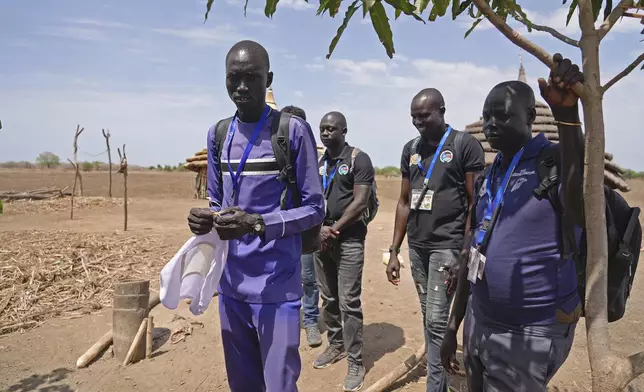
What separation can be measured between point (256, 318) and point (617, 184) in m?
6.11

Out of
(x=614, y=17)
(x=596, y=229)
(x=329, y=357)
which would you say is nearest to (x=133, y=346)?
(x=329, y=357)

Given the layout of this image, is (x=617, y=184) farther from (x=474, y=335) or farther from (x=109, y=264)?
(x=109, y=264)

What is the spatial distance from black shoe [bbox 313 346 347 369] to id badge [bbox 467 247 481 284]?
2.36 meters

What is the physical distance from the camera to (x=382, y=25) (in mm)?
1370

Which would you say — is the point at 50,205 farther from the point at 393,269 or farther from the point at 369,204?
the point at 393,269

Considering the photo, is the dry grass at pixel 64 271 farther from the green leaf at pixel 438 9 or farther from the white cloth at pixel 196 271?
the green leaf at pixel 438 9

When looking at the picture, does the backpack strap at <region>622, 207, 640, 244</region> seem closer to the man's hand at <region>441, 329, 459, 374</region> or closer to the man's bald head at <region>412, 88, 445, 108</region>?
the man's hand at <region>441, 329, 459, 374</region>

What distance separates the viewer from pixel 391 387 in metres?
3.72

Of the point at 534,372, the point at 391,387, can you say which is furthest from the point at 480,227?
the point at 391,387

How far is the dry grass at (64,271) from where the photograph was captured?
5.48 metres

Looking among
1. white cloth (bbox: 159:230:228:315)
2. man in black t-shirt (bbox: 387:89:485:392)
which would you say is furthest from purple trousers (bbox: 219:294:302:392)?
man in black t-shirt (bbox: 387:89:485:392)

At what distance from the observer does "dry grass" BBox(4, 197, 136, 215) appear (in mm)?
15105

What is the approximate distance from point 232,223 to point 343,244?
2155mm

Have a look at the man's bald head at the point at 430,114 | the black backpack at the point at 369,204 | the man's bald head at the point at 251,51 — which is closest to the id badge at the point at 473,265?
the man's bald head at the point at 251,51
